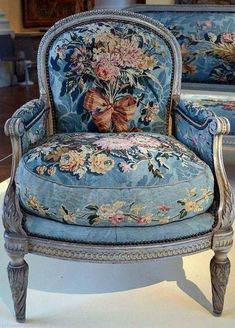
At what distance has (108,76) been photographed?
1803 millimetres

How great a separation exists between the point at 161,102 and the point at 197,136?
0.31 meters

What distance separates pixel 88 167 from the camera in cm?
135

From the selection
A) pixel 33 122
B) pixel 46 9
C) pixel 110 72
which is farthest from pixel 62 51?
pixel 46 9

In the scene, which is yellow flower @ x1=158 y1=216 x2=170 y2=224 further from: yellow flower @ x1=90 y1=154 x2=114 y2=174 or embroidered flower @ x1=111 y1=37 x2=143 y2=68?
embroidered flower @ x1=111 y1=37 x2=143 y2=68

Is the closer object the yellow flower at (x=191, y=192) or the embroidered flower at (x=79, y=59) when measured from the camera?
the yellow flower at (x=191, y=192)

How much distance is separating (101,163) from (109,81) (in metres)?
0.54

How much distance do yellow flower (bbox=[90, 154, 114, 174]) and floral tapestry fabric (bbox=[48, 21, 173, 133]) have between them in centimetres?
42

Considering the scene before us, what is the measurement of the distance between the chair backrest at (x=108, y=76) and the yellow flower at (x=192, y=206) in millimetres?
524

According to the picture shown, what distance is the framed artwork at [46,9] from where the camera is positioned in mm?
7172

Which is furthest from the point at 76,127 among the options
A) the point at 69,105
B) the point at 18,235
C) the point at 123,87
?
the point at 18,235

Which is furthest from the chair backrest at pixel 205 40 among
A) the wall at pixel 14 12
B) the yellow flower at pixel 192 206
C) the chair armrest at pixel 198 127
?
the wall at pixel 14 12

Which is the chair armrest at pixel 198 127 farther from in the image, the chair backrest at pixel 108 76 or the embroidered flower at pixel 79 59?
the embroidered flower at pixel 79 59

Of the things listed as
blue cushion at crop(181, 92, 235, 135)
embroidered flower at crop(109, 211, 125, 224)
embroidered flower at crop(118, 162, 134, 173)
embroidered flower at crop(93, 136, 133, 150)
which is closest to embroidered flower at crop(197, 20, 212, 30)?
blue cushion at crop(181, 92, 235, 135)

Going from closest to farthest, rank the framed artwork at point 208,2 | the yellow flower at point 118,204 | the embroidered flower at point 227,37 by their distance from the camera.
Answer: the yellow flower at point 118,204
the embroidered flower at point 227,37
the framed artwork at point 208,2
